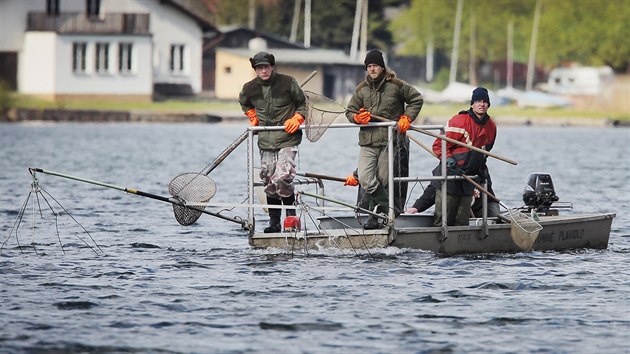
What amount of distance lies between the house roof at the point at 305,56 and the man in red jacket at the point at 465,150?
7651 cm

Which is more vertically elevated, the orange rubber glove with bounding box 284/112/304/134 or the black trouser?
the orange rubber glove with bounding box 284/112/304/134

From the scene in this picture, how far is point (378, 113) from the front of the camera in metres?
17.6

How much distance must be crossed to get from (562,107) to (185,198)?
83088mm

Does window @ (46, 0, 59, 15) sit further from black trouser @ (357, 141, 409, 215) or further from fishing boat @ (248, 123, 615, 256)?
black trouser @ (357, 141, 409, 215)

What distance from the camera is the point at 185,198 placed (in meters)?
17.6

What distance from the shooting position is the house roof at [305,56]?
9600 centimetres

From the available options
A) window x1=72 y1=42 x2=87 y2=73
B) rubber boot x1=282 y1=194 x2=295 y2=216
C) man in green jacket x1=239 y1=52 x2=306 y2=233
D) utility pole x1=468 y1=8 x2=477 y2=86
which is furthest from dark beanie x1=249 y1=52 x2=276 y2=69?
utility pole x1=468 y1=8 x2=477 y2=86

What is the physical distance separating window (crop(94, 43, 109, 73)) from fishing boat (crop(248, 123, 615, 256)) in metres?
64.2

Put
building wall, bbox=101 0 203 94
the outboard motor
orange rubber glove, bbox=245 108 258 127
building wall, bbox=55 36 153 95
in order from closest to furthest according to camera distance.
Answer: orange rubber glove, bbox=245 108 258 127 → the outboard motor → building wall, bbox=55 36 153 95 → building wall, bbox=101 0 203 94

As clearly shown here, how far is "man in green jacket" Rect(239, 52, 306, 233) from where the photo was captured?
57.7ft

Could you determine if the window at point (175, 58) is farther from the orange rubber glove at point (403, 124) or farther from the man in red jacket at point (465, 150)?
the orange rubber glove at point (403, 124)

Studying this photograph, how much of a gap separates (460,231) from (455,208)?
32 cm

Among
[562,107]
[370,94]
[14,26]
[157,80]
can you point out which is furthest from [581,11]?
[370,94]

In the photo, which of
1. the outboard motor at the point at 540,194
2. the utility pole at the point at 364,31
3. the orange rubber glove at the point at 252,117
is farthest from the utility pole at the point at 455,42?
the orange rubber glove at the point at 252,117
